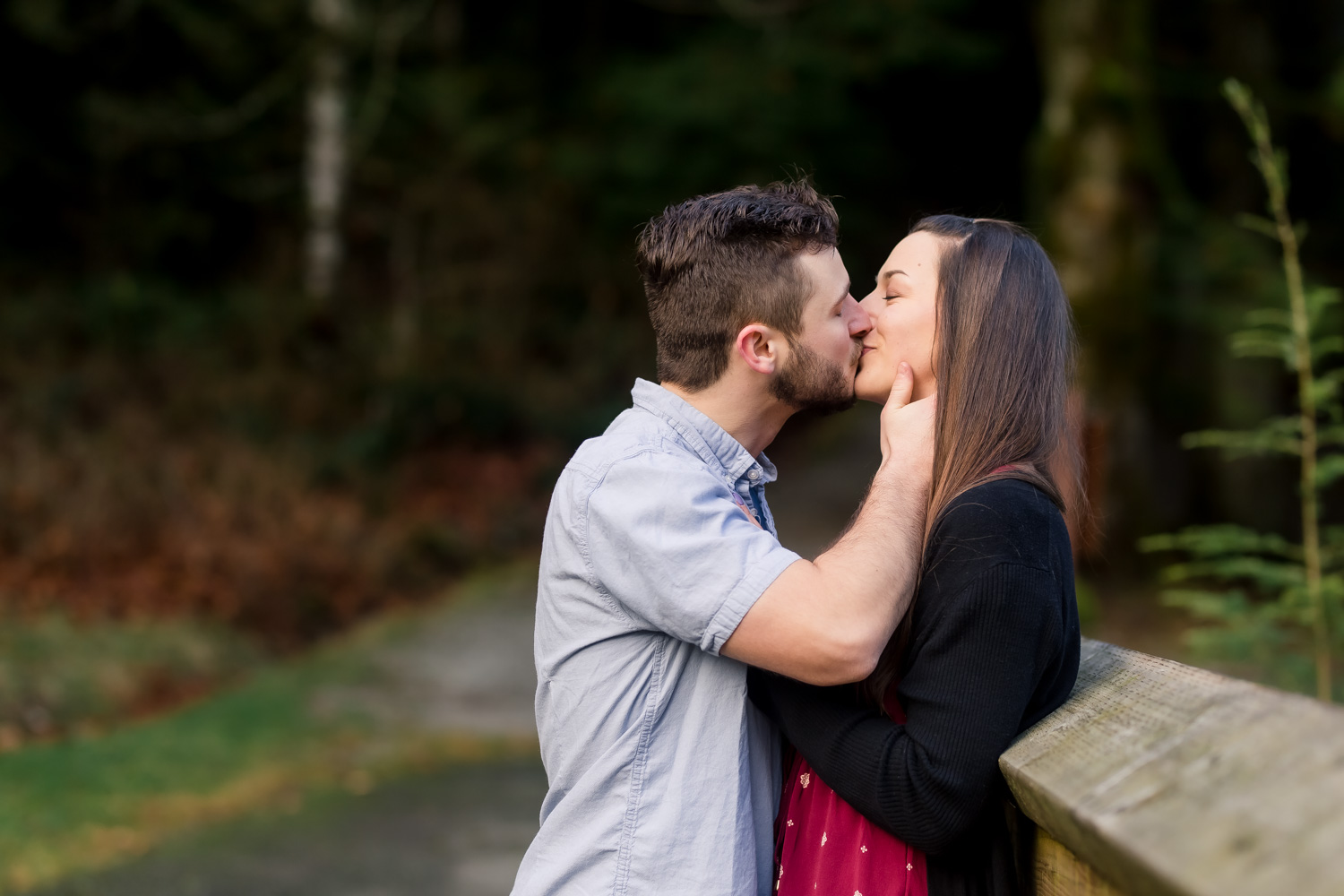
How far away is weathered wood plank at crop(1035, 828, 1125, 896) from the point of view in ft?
4.75

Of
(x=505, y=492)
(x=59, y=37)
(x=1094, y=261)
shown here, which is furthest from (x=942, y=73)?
(x=59, y=37)

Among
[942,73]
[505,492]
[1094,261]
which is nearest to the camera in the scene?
[1094,261]

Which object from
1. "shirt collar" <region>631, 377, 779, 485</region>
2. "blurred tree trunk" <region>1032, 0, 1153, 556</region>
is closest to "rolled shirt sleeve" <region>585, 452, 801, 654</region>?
"shirt collar" <region>631, 377, 779, 485</region>

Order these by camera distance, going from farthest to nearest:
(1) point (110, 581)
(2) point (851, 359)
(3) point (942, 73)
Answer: (3) point (942, 73) → (1) point (110, 581) → (2) point (851, 359)

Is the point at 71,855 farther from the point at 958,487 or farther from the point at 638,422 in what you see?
the point at 958,487

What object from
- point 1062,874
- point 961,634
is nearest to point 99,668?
point 961,634

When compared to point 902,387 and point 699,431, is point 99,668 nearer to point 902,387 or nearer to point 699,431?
point 699,431

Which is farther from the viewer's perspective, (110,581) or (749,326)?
(110,581)

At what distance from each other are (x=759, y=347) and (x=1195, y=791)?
140 cm

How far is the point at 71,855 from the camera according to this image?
5.65 meters

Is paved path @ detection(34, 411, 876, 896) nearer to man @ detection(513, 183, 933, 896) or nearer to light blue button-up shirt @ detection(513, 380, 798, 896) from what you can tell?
man @ detection(513, 183, 933, 896)

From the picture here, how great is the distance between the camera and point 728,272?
2.30 metres

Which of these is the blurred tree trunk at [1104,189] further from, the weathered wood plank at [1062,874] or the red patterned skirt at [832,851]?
the weathered wood plank at [1062,874]

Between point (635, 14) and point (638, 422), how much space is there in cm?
1838
